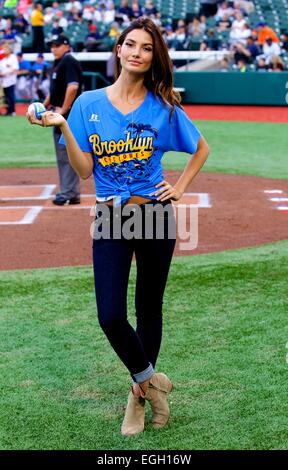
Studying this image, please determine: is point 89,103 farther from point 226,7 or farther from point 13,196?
point 226,7

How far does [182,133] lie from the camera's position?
169 inches

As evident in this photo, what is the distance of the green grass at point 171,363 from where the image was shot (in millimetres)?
4254

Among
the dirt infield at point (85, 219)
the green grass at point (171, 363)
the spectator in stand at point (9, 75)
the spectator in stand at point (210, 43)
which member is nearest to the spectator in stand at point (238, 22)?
the spectator in stand at point (210, 43)

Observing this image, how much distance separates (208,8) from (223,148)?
1149cm

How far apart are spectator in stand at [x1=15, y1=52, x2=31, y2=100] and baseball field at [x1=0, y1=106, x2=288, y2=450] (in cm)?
1380

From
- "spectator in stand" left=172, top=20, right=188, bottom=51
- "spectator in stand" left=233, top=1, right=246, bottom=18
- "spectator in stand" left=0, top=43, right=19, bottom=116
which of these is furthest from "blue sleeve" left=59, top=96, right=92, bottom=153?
"spectator in stand" left=233, top=1, right=246, bottom=18

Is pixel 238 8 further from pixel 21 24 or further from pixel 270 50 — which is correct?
pixel 21 24

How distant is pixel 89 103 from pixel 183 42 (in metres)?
21.4

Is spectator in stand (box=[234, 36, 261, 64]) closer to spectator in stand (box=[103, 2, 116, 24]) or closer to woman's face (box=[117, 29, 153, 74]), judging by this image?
spectator in stand (box=[103, 2, 116, 24])

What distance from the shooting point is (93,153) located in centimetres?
420

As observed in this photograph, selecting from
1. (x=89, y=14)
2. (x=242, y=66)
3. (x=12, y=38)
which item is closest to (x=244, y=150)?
(x=242, y=66)

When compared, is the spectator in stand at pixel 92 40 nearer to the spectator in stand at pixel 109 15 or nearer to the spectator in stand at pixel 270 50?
the spectator in stand at pixel 109 15

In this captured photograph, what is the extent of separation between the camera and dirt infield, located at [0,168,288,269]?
8.47 m

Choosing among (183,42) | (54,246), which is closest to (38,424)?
(54,246)
